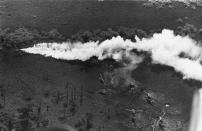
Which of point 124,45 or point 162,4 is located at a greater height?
point 162,4

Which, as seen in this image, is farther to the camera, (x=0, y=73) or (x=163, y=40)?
(x=163, y=40)

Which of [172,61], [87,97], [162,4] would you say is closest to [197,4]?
[162,4]

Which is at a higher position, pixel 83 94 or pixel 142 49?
pixel 142 49

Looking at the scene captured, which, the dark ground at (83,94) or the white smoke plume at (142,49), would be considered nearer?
the dark ground at (83,94)

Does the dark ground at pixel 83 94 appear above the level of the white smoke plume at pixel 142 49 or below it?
below

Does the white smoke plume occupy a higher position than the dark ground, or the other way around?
the white smoke plume

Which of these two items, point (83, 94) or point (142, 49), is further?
point (142, 49)

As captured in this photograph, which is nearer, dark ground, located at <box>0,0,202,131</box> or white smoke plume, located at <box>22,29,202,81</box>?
dark ground, located at <box>0,0,202,131</box>

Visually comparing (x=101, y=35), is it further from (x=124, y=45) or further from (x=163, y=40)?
(x=163, y=40)
